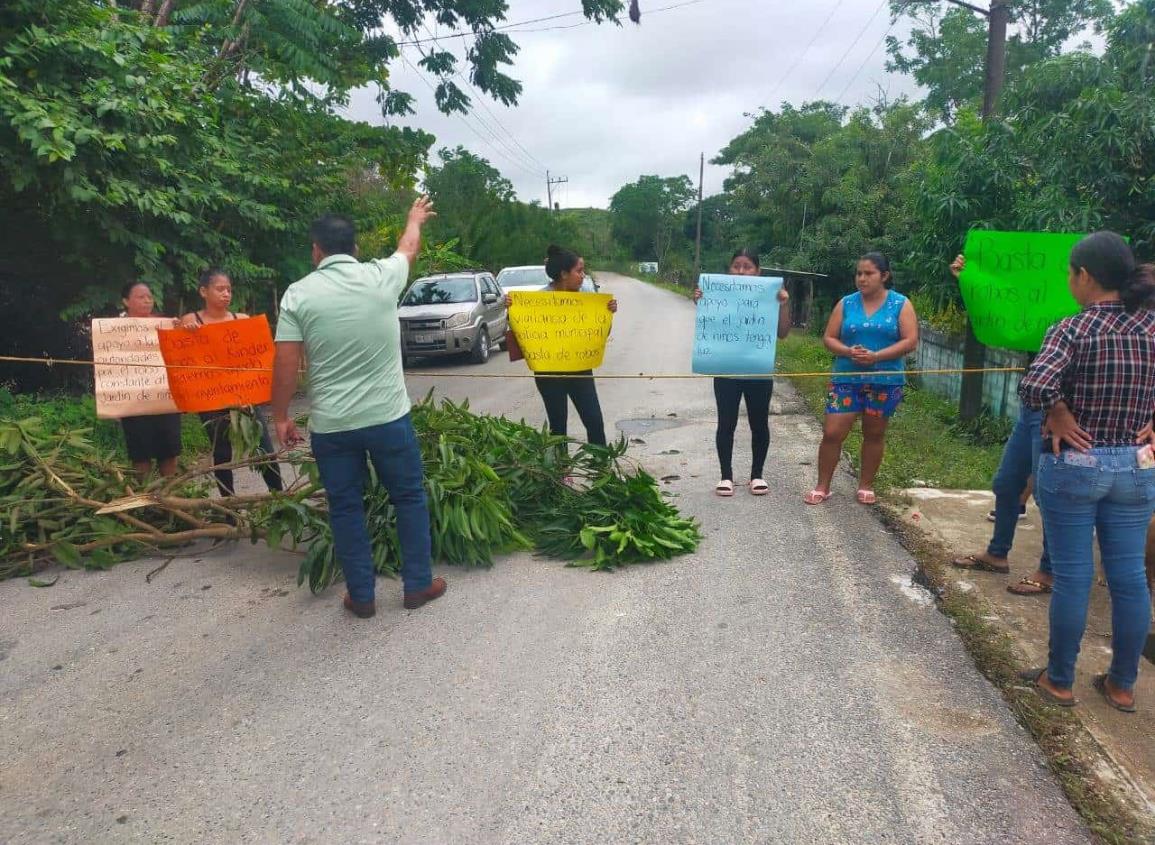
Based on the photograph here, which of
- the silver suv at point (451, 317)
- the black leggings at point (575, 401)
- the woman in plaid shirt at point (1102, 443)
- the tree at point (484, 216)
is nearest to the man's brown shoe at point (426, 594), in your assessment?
the black leggings at point (575, 401)

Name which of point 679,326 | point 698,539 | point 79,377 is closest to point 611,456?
point 698,539

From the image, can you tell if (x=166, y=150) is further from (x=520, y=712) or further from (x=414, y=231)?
(x=520, y=712)

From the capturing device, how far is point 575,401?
19.2 feet

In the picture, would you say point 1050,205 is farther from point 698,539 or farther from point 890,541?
point 698,539

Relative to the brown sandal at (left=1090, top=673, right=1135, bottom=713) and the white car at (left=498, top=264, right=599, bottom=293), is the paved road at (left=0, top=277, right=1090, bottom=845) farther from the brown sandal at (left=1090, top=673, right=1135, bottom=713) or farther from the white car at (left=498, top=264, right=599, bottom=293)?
the white car at (left=498, top=264, right=599, bottom=293)

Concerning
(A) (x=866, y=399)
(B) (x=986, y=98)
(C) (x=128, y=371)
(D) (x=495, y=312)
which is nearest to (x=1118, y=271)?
(A) (x=866, y=399)

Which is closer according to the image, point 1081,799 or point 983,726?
point 1081,799

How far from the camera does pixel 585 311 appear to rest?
5668 millimetres

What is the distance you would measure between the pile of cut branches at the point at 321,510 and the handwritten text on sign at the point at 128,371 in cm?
36

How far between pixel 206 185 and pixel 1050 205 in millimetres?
7499

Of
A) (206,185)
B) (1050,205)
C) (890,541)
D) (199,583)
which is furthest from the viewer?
(206,185)

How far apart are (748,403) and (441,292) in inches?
421

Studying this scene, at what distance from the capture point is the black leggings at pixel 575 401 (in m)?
5.71

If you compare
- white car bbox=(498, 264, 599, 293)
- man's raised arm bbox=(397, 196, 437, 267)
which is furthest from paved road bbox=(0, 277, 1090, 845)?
white car bbox=(498, 264, 599, 293)
